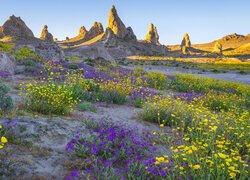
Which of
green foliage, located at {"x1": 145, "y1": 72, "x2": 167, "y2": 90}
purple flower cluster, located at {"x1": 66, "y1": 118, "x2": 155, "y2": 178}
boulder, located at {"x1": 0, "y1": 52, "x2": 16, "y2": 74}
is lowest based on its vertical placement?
green foliage, located at {"x1": 145, "y1": 72, "x2": 167, "y2": 90}

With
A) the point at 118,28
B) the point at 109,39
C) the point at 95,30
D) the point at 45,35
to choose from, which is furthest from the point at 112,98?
the point at 95,30

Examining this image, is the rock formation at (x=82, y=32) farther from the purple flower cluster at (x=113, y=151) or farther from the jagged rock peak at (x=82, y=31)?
the purple flower cluster at (x=113, y=151)

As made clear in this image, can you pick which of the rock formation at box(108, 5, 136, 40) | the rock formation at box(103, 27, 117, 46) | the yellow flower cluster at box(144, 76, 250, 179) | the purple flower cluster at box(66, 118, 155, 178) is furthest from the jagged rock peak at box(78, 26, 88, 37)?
the purple flower cluster at box(66, 118, 155, 178)

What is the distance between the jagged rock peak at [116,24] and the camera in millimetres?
135525

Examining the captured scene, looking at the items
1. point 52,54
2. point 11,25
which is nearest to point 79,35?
point 11,25

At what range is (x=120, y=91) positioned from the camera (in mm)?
11422

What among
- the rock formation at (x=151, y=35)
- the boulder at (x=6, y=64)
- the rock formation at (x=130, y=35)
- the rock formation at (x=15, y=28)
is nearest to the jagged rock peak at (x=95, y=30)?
the rock formation at (x=130, y=35)

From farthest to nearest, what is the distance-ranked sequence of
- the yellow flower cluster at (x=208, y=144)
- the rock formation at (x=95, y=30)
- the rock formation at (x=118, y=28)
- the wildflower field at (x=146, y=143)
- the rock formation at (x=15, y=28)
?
the rock formation at (x=95, y=30) < the rock formation at (x=118, y=28) < the rock formation at (x=15, y=28) < the wildflower field at (x=146, y=143) < the yellow flower cluster at (x=208, y=144)

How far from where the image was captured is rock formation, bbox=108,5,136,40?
13525cm

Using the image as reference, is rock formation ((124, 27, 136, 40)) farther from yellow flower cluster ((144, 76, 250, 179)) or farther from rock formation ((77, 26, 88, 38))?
yellow flower cluster ((144, 76, 250, 179))

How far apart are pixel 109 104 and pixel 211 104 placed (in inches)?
178

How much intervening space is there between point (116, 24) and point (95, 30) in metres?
12.6

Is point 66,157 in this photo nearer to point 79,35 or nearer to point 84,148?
point 84,148

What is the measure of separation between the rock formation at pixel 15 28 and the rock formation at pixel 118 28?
6329 centimetres
